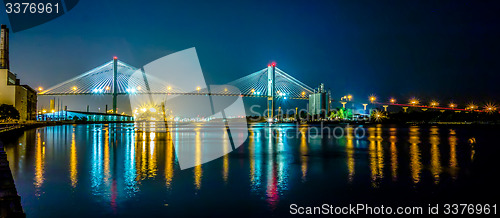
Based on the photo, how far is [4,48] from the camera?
5612 cm

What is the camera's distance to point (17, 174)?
9797 mm

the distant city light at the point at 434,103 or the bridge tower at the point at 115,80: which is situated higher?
the bridge tower at the point at 115,80

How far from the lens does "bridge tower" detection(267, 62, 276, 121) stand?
244ft

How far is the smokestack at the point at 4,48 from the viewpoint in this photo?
181 ft

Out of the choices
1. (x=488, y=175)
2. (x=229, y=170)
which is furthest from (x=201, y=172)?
(x=488, y=175)

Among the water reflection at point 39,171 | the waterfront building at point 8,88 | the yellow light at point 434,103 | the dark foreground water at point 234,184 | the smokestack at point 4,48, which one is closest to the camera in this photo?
the dark foreground water at point 234,184

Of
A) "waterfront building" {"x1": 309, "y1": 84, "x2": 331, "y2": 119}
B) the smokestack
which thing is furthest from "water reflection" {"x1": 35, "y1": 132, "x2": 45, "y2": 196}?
"waterfront building" {"x1": 309, "y1": 84, "x2": 331, "y2": 119}

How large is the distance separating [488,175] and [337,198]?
18.0 ft

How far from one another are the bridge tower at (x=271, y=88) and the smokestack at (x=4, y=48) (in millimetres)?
41965

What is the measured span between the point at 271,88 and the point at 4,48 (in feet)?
146

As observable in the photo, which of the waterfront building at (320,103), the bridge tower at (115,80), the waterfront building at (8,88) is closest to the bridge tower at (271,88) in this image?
the waterfront building at (320,103)

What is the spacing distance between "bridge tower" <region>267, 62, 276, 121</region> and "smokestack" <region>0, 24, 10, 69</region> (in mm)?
41965

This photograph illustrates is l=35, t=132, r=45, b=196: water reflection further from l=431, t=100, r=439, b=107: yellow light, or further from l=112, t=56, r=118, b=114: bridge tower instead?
l=431, t=100, r=439, b=107: yellow light

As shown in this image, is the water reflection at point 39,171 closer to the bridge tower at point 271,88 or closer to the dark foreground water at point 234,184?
the dark foreground water at point 234,184
